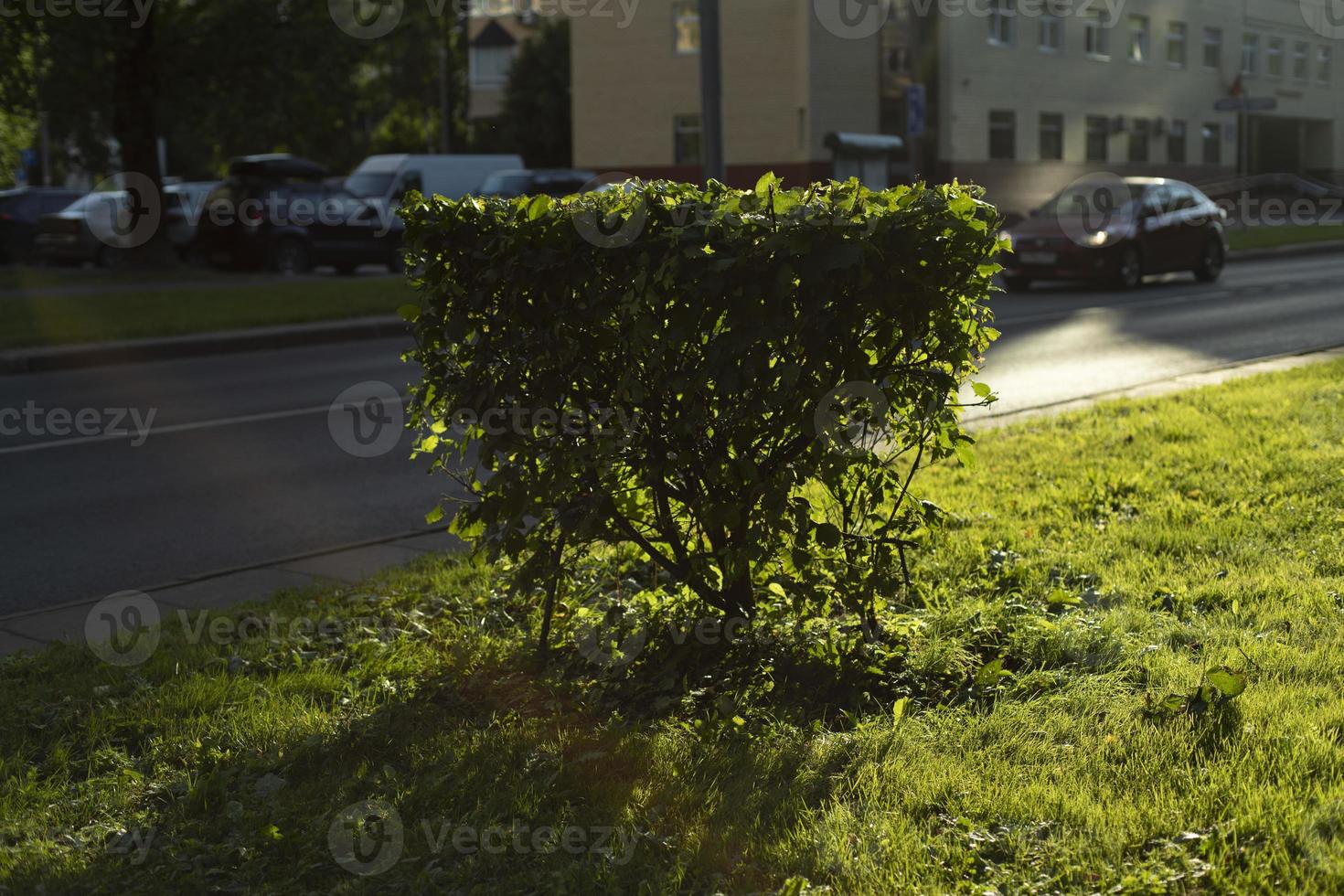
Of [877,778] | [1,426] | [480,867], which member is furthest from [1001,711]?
[1,426]

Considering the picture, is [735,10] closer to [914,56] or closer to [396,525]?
[914,56]

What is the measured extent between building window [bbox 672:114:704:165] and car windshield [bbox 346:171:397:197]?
13133mm

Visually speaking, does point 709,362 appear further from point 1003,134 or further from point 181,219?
point 1003,134

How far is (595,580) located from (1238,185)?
149 feet

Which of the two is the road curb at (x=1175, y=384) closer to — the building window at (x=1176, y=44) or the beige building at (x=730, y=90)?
the beige building at (x=730, y=90)

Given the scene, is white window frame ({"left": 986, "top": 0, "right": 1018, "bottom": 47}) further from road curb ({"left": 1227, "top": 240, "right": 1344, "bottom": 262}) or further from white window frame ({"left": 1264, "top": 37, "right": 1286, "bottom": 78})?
white window frame ({"left": 1264, "top": 37, "right": 1286, "bottom": 78})

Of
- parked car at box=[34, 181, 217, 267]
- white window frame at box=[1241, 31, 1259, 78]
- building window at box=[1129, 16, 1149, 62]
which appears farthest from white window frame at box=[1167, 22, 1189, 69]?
parked car at box=[34, 181, 217, 267]

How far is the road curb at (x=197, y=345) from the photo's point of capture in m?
14.2

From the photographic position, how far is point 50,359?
1428cm

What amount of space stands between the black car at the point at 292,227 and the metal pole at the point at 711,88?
397 inches

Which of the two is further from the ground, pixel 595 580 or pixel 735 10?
pixel 735 10

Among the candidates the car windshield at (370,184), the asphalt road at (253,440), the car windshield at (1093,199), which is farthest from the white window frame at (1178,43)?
the asphalt road at (253,440)

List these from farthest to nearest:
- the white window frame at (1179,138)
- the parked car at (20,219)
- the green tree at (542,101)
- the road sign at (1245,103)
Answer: the green tree at (542,101), the white window frame at (1179,138), the road sign at (1245,103), the parked car at (20,219)

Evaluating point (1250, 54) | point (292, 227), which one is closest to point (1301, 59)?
point (1250, 54)
